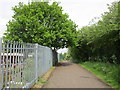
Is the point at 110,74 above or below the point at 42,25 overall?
below

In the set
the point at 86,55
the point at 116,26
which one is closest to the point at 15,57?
the point at 116,26

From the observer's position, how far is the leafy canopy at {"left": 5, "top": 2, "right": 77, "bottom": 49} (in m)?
18.8

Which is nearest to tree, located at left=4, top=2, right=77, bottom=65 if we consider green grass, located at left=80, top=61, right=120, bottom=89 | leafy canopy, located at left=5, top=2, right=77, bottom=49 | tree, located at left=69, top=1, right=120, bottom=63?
leafy canopy, located at left=5, top=2, right=77, bottom=49

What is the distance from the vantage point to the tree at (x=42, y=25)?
18.8 meters

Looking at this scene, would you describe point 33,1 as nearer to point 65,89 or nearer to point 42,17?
point 42,17

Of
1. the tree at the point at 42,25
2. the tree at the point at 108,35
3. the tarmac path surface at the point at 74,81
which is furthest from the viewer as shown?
the tree at the point at 42,25

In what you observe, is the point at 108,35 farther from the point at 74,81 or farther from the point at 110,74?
the point at 74,81

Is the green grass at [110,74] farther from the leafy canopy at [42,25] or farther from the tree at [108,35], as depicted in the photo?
the leafy canopy at [42,25]

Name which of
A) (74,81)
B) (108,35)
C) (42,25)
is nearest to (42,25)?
(42,25)

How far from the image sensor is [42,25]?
19.1 metres

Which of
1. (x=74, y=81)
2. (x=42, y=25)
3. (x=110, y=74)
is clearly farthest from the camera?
(x=42, y=25)

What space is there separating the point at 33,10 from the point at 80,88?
47.5ft

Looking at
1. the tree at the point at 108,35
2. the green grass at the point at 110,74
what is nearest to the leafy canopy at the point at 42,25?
the tree at the point at 108,35

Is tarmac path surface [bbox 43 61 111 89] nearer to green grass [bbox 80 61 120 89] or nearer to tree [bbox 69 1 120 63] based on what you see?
green grass [bbox 80 61 120 89]
